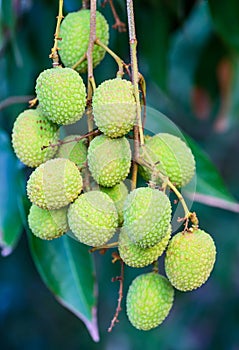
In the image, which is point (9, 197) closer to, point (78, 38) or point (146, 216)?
point (78, 38)

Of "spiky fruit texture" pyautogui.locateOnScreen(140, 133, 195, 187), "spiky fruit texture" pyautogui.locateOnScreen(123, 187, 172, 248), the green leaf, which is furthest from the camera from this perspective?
the green leaf

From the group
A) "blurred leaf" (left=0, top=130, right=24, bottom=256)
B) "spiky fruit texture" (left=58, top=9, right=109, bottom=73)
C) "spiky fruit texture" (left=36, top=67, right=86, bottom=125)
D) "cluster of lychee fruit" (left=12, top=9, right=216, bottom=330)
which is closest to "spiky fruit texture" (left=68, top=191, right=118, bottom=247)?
"cluster of lychee fruit" (left=12, top=9, right=216, bottom=330)

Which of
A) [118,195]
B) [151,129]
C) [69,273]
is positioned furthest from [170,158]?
[69,273]

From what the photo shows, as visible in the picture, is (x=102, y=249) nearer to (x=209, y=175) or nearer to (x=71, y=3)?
(x=209, y=175)

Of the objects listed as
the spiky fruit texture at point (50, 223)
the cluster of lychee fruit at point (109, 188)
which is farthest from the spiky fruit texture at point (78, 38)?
the spiky fruit texture at point (50, 223)

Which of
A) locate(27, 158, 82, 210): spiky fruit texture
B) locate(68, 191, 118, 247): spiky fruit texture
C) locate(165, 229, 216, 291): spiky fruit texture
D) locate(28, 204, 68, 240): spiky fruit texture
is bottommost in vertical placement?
locate(165, 229, 216, 291): spiky fruit texture

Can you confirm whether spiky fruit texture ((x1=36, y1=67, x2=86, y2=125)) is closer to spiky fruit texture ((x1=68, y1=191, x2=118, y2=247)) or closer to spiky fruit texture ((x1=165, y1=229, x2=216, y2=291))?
spiky fruit texture ((x1=68, y1=191, x2=118, y2=247))

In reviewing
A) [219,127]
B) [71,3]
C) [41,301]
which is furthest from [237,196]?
[71,3]
